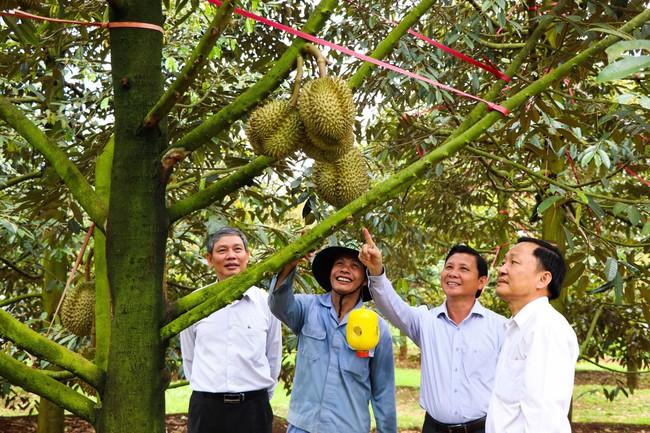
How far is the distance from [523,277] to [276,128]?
119 centimetres

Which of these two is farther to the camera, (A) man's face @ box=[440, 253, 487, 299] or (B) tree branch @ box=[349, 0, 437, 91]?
(A) man's face @ box=[440, 253, 487, 299]

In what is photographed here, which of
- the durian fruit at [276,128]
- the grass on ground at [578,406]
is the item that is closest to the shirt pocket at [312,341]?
the durian fruit at [276,128]

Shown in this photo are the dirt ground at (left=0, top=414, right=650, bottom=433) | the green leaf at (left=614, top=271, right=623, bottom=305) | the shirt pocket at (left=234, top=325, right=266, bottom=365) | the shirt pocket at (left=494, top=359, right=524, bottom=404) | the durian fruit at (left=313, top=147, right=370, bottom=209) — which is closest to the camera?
the durian fruit at (left=313, top=147, right=370, bottom=209)

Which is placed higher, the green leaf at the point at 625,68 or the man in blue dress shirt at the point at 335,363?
the green leaf at the point at 625,68

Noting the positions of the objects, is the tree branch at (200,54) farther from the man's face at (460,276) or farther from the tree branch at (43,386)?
the man's face at (460,276)

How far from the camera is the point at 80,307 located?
7.35ft

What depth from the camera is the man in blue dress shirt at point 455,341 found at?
2.77m

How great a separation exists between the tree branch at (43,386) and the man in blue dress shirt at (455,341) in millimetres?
1422

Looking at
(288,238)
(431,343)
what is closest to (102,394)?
(431,343)

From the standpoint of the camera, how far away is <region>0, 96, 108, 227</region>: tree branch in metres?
1.52

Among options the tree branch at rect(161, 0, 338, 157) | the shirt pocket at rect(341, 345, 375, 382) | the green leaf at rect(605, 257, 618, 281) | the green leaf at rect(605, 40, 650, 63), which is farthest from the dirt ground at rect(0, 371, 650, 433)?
the green leaf at rect(605, 40, 650, 63)

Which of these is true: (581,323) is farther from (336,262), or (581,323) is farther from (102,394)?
(102,394)

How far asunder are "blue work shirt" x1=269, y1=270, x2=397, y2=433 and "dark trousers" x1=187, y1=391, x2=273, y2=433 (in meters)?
0.38

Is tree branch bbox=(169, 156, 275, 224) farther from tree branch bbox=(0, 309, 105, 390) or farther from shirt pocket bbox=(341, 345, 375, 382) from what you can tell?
shirt pocket bbox=(341, 345, 375, 382)
